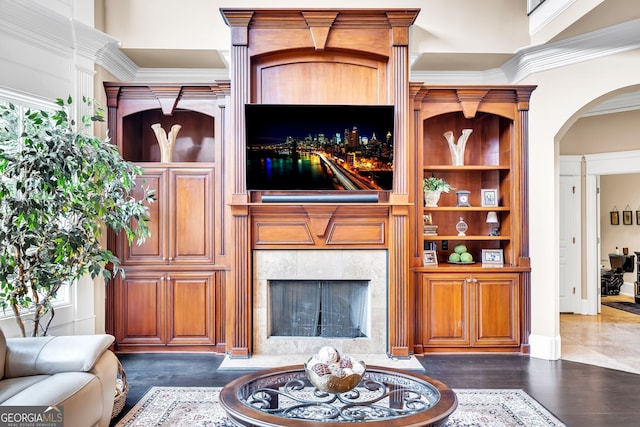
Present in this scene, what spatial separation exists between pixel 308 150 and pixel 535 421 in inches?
112

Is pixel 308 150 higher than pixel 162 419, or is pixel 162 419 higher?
pixel 308 150

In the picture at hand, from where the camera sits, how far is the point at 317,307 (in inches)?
179

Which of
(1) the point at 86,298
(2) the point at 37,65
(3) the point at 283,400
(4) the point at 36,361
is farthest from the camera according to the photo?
(1) the point at 86,298

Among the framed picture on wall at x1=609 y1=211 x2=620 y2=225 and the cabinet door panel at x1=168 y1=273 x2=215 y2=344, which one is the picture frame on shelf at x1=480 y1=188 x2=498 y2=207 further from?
the framed picture on wall at x1=609 y1=211 x2=620 y2=225

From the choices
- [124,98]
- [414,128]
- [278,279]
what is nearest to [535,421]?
[278,279]

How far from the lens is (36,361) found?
2.59 meters

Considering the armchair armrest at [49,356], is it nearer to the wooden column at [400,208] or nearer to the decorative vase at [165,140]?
the decorative vase at [165,140]

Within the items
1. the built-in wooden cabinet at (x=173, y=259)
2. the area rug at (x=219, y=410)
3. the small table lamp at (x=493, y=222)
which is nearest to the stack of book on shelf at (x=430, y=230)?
the small table lamp at (x=493, y=222)

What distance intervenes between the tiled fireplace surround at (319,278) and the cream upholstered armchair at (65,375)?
1.74 meters

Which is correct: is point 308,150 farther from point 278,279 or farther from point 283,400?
point 283,400

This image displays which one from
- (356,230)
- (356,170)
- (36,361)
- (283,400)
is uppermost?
(356,170)

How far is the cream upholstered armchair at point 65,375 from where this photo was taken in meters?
2.27

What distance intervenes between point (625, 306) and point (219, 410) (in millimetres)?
7114

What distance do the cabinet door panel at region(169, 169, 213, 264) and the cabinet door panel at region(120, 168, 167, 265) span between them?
0.11 metres
